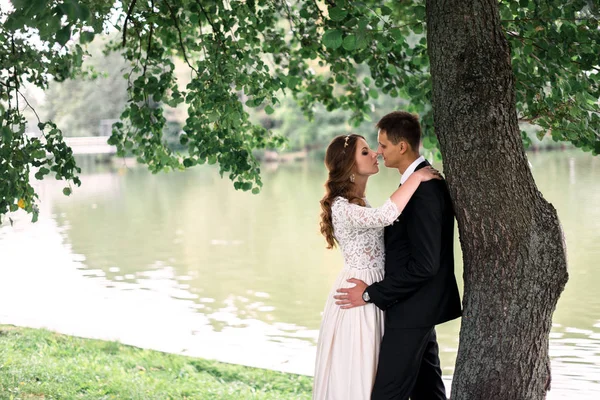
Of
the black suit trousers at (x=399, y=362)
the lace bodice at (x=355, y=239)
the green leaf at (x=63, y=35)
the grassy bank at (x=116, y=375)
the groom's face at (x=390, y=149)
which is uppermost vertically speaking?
the green leaf at (x=63, y=35)

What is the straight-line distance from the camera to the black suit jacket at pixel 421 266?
3.45m

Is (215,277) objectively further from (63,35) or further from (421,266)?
(63,35)

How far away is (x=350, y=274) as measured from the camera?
12.6ft

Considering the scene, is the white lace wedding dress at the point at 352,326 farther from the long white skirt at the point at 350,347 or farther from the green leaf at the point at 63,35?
the green leaf at the point at 63,35

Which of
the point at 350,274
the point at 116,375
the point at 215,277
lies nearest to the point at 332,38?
the point at 350,274

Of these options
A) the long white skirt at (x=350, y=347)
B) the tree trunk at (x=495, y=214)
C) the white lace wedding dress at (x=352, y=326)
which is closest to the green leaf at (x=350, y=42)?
the tree trunk at (x=495, y=214)

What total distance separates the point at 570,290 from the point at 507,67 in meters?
7.28

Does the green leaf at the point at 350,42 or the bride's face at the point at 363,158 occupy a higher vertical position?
the green leaf at the point at 350,42

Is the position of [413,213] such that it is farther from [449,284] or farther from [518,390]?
[518,390]

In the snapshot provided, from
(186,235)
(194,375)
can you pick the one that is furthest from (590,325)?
(186,235)

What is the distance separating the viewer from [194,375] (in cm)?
632

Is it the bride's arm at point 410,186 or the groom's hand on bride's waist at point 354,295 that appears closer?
the bride's arm at point 410,186

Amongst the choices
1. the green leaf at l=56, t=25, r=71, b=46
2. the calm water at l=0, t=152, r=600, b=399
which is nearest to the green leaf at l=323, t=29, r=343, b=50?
the green leaf at l=56, t=25, r=71, b=46

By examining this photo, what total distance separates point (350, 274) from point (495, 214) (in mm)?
796
